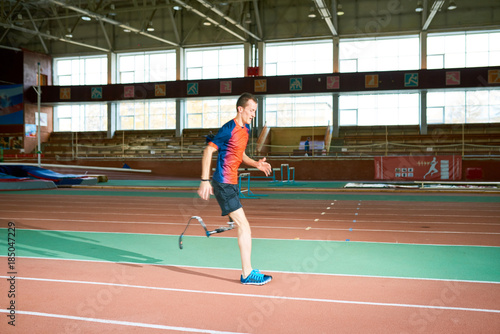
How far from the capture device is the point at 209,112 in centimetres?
3309

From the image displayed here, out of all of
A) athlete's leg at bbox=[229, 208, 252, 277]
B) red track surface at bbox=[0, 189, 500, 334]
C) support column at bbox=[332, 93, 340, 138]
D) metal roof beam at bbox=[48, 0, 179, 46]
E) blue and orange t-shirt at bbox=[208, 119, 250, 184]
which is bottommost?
red track surface at bbox=[0, 189, 500, 334]

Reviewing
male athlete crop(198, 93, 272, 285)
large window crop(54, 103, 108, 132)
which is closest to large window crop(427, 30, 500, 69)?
large window crop(54, 103, 108, 132)

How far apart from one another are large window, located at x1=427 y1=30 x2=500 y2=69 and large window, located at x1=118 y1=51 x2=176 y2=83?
18518 millimetres

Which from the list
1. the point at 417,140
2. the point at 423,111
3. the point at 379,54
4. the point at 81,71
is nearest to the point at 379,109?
the point at 423,111

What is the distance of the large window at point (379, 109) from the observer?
29.3 metres

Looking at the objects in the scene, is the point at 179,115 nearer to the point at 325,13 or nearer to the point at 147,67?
the point at 147,67

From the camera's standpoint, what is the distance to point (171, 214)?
9828 mm

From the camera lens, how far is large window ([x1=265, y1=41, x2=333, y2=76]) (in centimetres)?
3067

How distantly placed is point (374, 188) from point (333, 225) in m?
8.81

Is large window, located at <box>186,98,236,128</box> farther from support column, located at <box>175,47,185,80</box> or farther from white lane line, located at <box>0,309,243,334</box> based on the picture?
white lane line, located at <box>0,309,243,334</box>

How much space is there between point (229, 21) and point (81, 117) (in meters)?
15.9

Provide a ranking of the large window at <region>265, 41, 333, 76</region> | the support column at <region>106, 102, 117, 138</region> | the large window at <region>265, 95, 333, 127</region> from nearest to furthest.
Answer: the large window at <region>265, 41, 333, 76</region> → the large window at <region>265, 95, 333, 127</region> → the support column at <region>106, 102, 117, 138</region>

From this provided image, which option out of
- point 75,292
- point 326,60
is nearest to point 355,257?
point 75,292

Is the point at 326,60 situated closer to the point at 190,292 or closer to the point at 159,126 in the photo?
the point at 159,126
